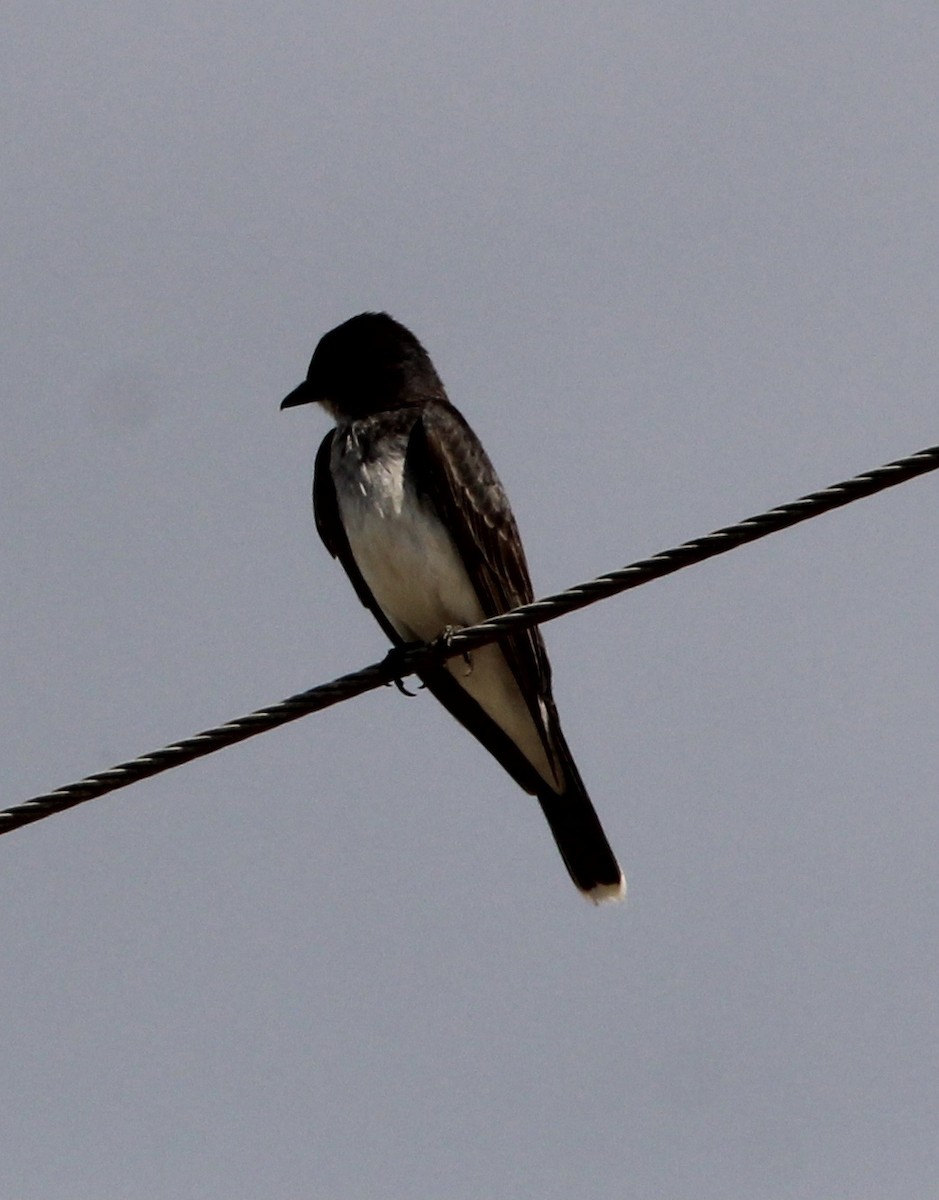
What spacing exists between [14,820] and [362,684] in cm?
110

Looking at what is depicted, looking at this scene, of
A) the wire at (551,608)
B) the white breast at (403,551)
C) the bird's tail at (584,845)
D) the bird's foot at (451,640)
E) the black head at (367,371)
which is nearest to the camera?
the wire at (551,608)

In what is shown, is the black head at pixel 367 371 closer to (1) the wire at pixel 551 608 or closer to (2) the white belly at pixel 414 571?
(2) the white belly at pixel 414 571

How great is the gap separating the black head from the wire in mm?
3179

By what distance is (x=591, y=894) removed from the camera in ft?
29.8

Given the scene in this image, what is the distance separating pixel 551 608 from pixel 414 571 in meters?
2.34

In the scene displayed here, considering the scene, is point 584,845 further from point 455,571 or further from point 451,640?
point 451,640

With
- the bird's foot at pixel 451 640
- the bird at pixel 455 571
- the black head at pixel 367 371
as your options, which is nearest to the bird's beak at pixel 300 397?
the black head at pixel 367 371

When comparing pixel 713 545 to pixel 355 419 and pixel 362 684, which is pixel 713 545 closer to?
pixel 362 684

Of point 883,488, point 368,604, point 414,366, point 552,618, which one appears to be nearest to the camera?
point 883,488

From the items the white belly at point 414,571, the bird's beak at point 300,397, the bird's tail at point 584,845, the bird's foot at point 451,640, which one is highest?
the bird's beak at point 300,397

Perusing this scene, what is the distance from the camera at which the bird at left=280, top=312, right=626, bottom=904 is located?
28.4ft

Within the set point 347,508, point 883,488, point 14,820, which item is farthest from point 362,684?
point 347,508

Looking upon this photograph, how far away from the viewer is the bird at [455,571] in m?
8.65

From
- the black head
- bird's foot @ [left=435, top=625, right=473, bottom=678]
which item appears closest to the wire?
bird's foot @ [left=435, top=625, right=473, bottom=678]
